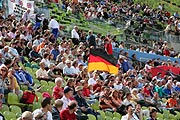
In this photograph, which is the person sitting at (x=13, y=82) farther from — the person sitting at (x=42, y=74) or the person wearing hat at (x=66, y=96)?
the person sitting at (x=42, y=74)

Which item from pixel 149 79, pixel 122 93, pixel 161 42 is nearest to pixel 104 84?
pixel 122 93

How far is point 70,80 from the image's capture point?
11.2 metres

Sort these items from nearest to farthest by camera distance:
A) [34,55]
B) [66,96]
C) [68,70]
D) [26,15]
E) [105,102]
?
[66,96] < [105,102] < [68,70] < [34,55] < [26,15]

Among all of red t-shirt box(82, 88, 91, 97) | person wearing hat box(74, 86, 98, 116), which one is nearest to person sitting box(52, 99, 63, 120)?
person wearing hat box(74, 86, 98, 116)

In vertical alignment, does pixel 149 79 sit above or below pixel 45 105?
below

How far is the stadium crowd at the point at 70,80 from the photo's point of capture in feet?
35.0

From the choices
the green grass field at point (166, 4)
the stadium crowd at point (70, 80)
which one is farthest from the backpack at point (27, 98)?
the green grass field at point (166, 4)

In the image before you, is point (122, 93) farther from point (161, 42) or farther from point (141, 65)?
point (161, 42)

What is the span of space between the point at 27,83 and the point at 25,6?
8.72m

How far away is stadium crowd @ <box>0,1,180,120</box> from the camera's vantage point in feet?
35.0

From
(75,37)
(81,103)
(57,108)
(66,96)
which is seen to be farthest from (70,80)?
(75,37)

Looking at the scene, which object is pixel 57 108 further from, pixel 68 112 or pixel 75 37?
pixel 75 37

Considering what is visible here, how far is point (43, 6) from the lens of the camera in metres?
24.8

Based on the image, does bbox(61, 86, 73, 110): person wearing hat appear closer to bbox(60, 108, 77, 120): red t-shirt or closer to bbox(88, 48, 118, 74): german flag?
bbox(60, 108, 77, 120): red t-shirt
